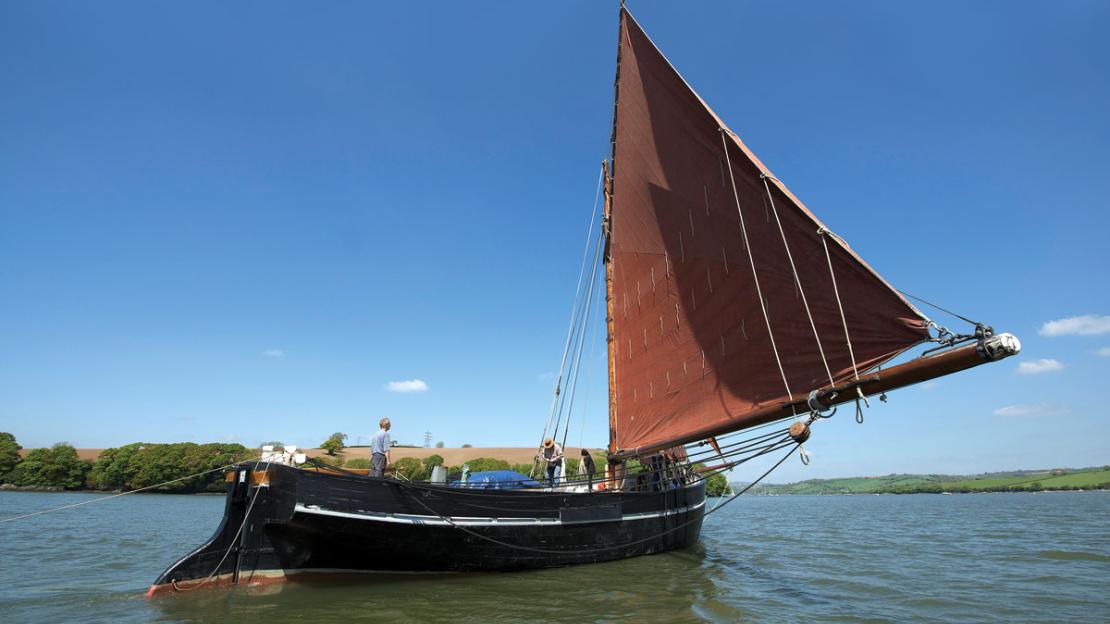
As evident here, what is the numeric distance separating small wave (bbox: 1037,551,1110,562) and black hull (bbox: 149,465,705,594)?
48.2ft

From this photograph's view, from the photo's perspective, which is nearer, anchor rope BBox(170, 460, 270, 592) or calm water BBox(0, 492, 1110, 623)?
calm water BBox(0, 492, 1110, 623)

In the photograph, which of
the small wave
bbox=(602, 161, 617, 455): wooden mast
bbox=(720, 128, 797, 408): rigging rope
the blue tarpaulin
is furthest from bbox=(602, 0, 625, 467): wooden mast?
the small wave

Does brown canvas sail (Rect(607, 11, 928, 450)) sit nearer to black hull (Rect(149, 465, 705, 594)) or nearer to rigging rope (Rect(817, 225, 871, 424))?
rigging rope (Rect(817, 225, 871, 424))

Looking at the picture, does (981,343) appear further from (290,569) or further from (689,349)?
(290,569)

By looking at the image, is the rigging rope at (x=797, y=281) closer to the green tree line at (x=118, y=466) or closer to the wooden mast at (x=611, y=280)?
the wooden mast at (x=611, y=280)

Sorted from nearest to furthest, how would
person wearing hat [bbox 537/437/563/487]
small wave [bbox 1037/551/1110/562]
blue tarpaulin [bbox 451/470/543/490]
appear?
blue tarpaulin [bbox 451/470/543/490], person wearing hat [bbox 537/437/563/487], small wave [bbox 1037/551/1110/562]

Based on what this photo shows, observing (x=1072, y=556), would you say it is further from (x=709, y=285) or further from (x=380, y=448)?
(x=380, y=448)

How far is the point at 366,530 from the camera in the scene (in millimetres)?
9969

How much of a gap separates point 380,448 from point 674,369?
6985 millimetres

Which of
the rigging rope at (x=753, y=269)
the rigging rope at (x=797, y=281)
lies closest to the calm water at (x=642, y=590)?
the rigging rope at (x=753, y=269)

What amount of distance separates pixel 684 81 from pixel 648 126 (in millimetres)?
2173

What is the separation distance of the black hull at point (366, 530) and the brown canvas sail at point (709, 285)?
3.75 metres

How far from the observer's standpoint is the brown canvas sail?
8.94 meters

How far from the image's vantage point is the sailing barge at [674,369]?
884 centimetres
